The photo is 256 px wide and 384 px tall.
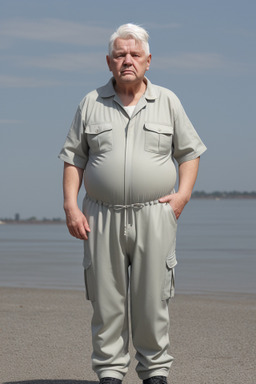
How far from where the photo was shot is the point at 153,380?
5.01m

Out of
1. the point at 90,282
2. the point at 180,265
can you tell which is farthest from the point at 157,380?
the point at 180,265

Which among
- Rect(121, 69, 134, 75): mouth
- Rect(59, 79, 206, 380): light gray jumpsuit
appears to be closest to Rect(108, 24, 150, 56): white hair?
Rect(121, 69, 134, 75): mouth

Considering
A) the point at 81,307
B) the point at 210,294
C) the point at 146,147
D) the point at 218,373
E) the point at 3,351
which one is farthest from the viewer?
the point at 210,294

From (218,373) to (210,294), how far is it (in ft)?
17.3

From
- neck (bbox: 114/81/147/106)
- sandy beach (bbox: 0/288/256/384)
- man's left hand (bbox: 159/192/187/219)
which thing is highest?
neck (bbox: 114/81/147/106)

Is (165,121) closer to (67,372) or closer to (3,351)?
(67,372)

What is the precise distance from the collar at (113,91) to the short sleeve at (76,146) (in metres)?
0.17

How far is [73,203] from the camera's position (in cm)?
498

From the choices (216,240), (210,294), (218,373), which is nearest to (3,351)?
(218,373)

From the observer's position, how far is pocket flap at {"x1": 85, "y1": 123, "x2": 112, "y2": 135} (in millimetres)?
4875

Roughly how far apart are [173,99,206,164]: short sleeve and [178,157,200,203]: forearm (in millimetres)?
33

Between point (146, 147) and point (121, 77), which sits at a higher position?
point (121, 77)

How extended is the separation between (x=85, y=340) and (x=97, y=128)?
2.72m

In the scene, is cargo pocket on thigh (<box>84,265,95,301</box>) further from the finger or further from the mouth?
the mouth
